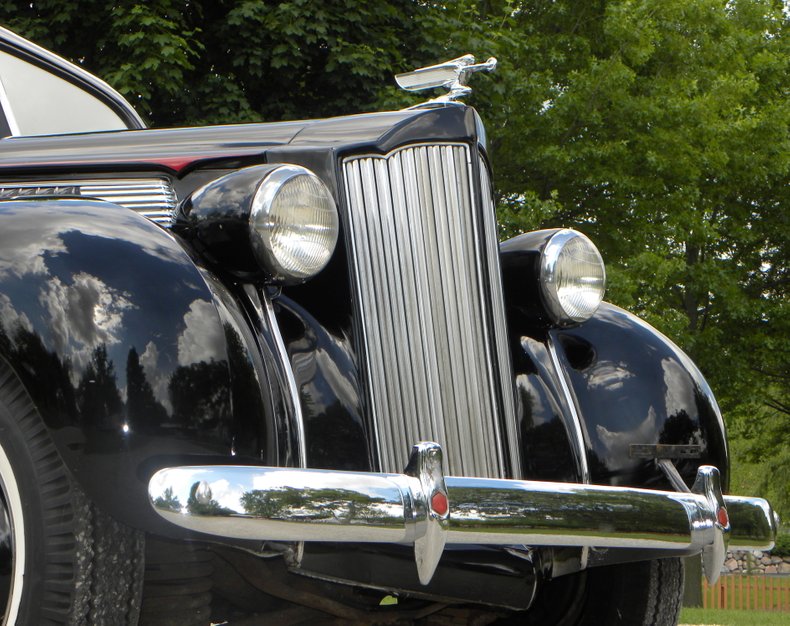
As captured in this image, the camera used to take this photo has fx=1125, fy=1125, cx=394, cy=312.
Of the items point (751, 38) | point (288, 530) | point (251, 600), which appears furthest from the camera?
point (751, 38)

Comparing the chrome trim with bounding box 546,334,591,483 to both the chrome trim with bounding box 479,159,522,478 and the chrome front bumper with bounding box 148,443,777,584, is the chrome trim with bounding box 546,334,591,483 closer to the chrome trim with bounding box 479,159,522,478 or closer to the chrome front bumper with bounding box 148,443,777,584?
the chrome trim with bounding box 479,159,522,478

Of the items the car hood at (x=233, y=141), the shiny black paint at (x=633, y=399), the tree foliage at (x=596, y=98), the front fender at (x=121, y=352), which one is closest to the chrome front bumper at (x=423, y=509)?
the front fender at (x=121, y=352)

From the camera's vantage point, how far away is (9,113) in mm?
→ 3709

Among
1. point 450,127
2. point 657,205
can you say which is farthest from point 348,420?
point 657,205

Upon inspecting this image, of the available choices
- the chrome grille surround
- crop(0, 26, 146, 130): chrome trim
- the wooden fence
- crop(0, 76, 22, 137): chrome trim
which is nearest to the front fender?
the chrome grille surround

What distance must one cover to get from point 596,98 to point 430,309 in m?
9.89

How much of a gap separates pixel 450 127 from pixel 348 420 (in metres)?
0.82

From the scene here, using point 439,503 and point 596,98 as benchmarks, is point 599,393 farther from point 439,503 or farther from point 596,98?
point 596,98

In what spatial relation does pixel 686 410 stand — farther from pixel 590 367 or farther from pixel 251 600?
pixel 251 600

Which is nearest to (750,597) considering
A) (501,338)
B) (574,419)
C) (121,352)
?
(574,419)

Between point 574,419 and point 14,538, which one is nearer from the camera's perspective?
point 14,538

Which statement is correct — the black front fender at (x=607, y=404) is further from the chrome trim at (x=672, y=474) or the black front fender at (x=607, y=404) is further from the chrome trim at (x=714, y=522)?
the chrome trim at (x=714, y=522)

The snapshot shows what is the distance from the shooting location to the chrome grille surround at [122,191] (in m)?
2.63

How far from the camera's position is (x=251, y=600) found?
2.68m
